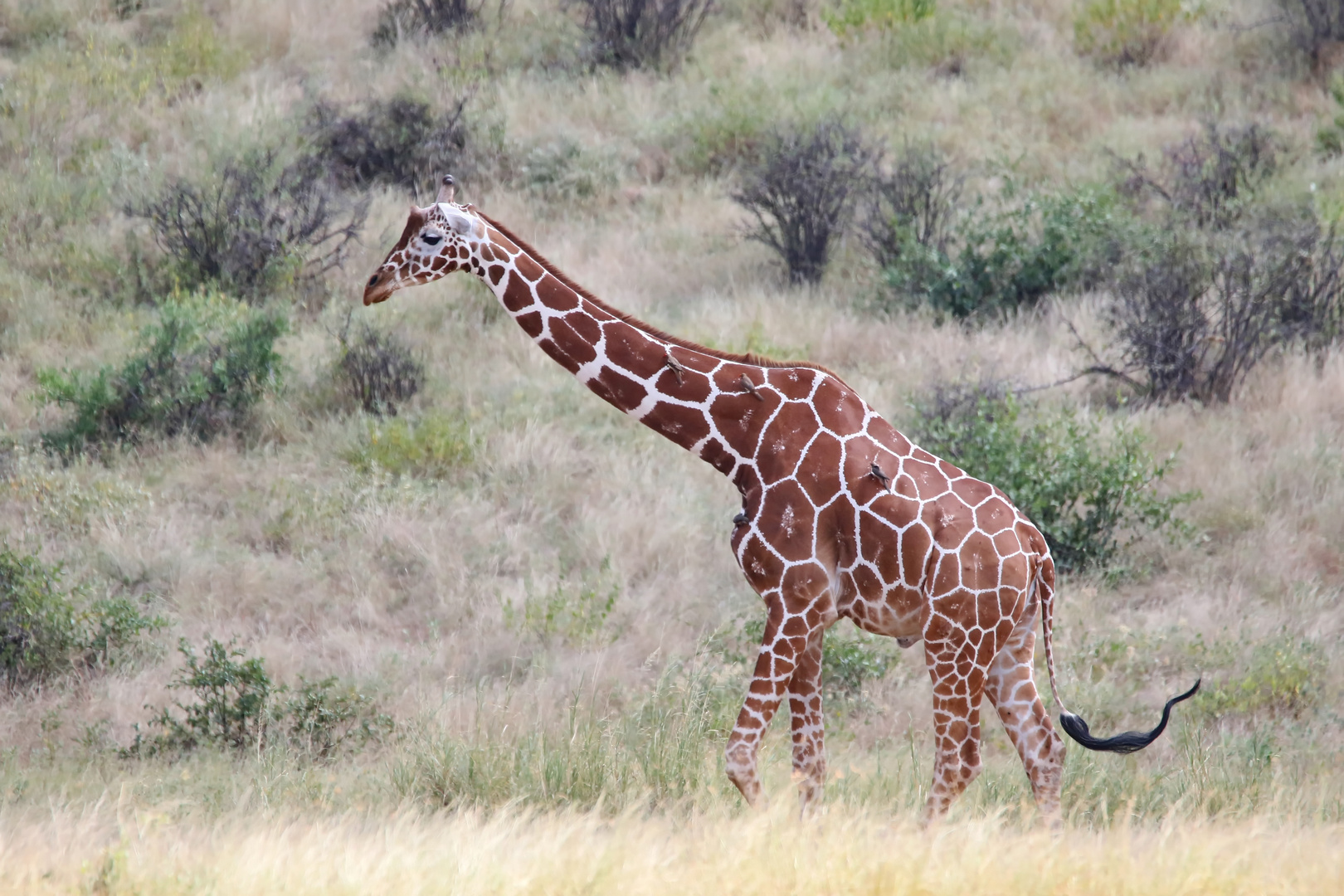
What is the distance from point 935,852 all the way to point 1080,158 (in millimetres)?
12571

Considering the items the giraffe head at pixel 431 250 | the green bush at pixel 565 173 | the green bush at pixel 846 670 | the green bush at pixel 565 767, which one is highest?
the green bush at pixel 565 173

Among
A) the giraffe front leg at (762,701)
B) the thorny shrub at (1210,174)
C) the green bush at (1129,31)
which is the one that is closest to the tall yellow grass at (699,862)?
the giraffe front leg at (762,701)

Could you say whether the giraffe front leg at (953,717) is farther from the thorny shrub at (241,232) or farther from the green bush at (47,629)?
the thorny shrub at (241,232)

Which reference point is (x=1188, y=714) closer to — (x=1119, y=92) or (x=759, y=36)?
(x=1119, y=92)

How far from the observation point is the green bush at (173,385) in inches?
448

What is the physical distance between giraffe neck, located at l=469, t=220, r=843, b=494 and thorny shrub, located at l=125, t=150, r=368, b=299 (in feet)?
26.8

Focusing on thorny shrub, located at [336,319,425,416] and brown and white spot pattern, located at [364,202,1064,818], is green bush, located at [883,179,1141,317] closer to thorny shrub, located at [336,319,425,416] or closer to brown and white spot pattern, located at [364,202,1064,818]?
thorny shrub, located at [336,319,425,416]

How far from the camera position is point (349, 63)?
61.9 feet

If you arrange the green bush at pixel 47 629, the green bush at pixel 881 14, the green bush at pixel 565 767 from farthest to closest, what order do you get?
the green bush at pixel 881 14
the green bush at pixel 47 629
the green bush at pixel 565 767

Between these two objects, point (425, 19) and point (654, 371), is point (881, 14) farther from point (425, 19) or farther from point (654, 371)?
point (654, 371)

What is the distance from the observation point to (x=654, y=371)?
19.5ft

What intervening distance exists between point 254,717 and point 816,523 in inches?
157

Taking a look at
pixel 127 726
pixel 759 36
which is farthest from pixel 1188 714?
pixel 759 36

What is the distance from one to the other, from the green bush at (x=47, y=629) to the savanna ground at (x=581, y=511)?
10cm
